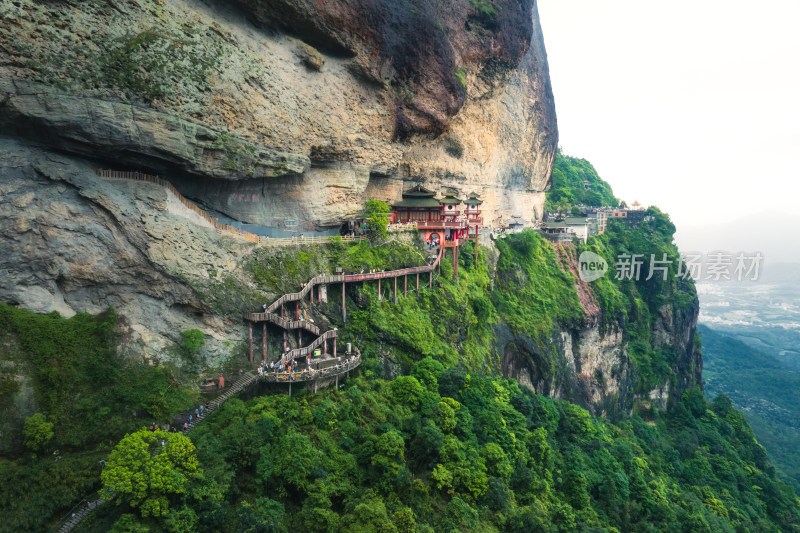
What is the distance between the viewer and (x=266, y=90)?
1061 inches

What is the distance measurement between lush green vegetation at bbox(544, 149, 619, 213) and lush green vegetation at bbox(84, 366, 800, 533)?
46.6 m

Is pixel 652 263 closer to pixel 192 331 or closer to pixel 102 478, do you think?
pixel 192 331

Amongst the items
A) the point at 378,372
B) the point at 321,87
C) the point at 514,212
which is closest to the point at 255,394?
the point at 378,372

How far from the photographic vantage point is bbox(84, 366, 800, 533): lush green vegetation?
16891 mm

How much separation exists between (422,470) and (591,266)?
43.1 meters

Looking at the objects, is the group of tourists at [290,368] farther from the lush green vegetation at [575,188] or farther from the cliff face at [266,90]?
the lush green vegetation at [575,188]

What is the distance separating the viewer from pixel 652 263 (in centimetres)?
6244

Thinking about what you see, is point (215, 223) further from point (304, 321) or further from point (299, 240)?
point (304, 321)

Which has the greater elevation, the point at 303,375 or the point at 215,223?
the point at 215,223

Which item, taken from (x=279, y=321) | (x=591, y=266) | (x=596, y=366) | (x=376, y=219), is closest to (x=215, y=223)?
(x=279, y=321)

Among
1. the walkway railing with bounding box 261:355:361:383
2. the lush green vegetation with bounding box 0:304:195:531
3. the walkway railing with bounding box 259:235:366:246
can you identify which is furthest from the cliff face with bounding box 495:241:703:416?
the lush green vegetation with bounding box 0:304:195:531

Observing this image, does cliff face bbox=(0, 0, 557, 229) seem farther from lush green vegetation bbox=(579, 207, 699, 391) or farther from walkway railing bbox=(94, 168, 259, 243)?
lush green vegetation bbox=(579, 207, 699, 391)

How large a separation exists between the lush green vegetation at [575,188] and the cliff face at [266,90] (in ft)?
110

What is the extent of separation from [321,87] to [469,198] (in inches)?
889
